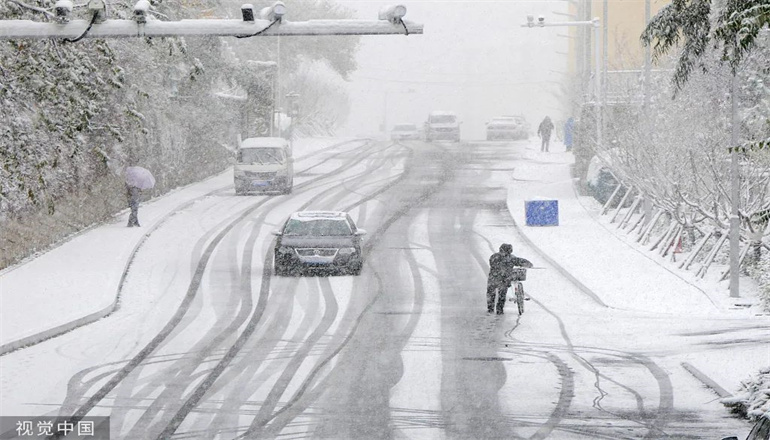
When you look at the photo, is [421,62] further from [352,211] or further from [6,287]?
[6,287]

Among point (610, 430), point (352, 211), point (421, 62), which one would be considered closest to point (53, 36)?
point (610, 430)

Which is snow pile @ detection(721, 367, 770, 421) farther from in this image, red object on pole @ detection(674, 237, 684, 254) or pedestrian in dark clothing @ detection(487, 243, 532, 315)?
red object on pole @ detection(674, 237, 684, 254)

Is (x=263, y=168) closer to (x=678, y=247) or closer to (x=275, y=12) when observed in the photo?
(x=678, y=247)

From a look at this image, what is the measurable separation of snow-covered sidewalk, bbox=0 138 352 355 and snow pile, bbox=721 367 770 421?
429 inches

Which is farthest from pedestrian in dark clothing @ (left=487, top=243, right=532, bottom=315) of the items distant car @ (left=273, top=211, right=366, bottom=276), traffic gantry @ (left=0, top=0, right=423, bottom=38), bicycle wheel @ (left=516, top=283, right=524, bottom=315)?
traffic gantry @ (left=0, top=0, right=423, bottom=38)

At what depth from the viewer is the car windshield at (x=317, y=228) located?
→ 28.4 m

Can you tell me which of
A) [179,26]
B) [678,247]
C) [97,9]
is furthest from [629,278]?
[97,9]

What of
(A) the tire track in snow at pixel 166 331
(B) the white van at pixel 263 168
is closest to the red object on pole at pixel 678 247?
(A) the tire track in snow at pixel 166 331

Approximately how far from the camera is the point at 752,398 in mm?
14398

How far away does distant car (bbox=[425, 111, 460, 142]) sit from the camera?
224 feet

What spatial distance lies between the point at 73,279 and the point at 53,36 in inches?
460

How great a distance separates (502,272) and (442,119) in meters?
47.0

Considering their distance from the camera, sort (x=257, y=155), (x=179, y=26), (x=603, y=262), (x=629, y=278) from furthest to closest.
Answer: (x=257, y=155)
(x=603, y=262)
(x=629, y=278)
(x=179, y=26)

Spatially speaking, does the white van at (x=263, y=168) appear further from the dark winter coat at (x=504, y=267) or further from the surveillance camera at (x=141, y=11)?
the surveillance camera at (x=141, y=11)
